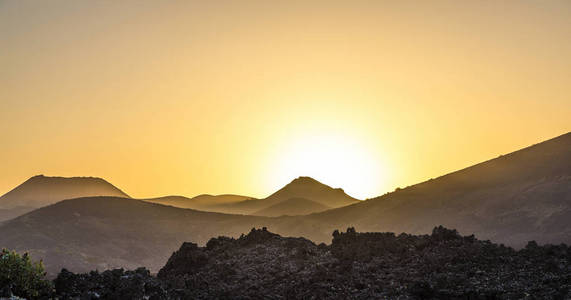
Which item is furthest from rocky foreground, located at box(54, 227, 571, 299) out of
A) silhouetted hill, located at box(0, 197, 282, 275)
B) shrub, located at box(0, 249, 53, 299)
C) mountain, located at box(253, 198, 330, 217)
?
mountain, located at box(253, 198, 330, 217)

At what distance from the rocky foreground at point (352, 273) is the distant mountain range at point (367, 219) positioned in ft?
100

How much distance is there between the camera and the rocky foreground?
19.0 metres

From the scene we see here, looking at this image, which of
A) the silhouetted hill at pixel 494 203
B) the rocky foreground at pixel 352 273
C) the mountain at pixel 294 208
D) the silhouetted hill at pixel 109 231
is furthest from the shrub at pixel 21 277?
the mountain at pixel 294 208

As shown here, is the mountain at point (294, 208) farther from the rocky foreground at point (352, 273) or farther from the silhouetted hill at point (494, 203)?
the rocky foreground at point (352, 273)

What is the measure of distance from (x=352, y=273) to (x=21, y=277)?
12350 millimetres

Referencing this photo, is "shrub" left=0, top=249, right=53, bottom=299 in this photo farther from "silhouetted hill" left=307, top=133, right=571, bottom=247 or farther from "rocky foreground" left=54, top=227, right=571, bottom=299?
"silhouetted hill" left=307, top=133, right=571, bottom=247

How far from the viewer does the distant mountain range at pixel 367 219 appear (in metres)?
59.8

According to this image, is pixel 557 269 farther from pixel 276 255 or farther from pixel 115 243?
pixel 115 243

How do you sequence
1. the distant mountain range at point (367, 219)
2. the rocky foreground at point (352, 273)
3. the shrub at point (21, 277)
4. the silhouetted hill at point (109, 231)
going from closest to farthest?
the shrub at point (21, 277) < the rocky foreground at point (352, 273) < the distant mountain range at point (367, 219) < the silhouetted hill at point (109, 231)

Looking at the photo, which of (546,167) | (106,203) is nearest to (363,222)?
(546,167)

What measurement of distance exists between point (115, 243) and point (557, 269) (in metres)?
64.5

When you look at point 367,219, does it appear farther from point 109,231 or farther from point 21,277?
point 21,277

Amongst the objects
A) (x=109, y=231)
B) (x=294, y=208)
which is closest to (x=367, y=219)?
(x=109, y=231)

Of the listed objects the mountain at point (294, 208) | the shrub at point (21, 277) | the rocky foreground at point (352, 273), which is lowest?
the rocky foreground at point (352, 273)
